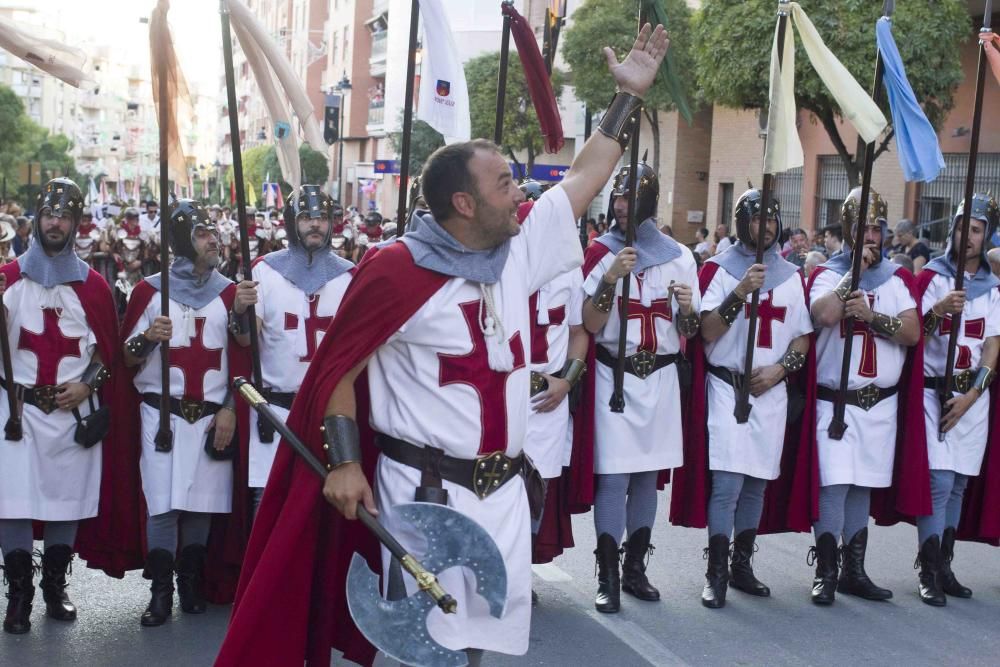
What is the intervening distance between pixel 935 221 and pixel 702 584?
1459cm

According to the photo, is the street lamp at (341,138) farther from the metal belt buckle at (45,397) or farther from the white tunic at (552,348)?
the metal belt buckle at (45,397)

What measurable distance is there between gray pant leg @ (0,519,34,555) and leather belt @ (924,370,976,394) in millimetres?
4530

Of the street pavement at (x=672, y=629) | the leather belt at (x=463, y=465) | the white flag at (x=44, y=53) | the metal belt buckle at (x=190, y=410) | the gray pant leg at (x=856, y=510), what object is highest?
the white flag at (x=44, y=53)

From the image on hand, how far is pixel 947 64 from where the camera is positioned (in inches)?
709

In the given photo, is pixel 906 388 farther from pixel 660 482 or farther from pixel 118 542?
pixel 118 542

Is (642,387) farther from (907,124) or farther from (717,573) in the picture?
(907,124)

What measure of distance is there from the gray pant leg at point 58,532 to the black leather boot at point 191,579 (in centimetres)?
54

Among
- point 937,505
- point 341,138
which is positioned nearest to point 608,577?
point 937,505

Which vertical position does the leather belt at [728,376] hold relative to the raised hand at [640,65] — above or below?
below

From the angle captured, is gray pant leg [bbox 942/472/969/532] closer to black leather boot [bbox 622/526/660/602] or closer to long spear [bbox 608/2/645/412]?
black leather boot [bbox 622/526/660/602]

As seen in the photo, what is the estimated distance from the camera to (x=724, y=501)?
6.91 meters

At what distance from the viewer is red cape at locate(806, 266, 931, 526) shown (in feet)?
23.2

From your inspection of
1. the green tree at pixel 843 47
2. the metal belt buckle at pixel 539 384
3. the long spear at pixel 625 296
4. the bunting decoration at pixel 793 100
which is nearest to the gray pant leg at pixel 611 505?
the long spear at pixel 625 296

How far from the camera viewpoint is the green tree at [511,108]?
31.7 meters
